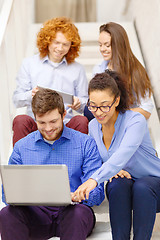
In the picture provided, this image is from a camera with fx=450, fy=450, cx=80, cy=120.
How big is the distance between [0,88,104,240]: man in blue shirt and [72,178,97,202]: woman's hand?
0.04 metres

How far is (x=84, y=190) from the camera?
1.79 metres

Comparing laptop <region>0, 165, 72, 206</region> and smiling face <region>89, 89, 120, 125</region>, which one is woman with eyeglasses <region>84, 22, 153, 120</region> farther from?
laptop <region>0, 165, 72, 206</region>

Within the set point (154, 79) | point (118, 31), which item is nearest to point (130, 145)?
point (118, 31)

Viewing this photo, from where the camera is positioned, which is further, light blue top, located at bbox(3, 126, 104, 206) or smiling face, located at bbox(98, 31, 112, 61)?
smiling face, located at bbox(98, 31, 112, 61)

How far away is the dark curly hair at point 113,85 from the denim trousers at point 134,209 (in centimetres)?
38

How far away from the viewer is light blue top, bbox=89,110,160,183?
1920 millimetres

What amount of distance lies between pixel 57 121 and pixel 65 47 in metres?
0.90

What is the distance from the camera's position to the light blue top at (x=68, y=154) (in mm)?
1979

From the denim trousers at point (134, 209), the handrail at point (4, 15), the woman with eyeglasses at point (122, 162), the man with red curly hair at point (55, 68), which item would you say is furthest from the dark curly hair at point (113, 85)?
the handrail at point (4, 15)

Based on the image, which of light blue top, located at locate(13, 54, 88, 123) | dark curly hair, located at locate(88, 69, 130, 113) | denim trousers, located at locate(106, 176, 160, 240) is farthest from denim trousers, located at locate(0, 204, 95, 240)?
light blue top, located at locate(13, 54, 88, 123)

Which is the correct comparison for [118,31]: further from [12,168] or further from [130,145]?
[12,168]

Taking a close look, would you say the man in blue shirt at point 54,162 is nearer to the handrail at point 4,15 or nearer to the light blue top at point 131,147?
the light blue top at point 131,147

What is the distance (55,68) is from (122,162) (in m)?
1.12

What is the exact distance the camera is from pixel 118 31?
2.64m
